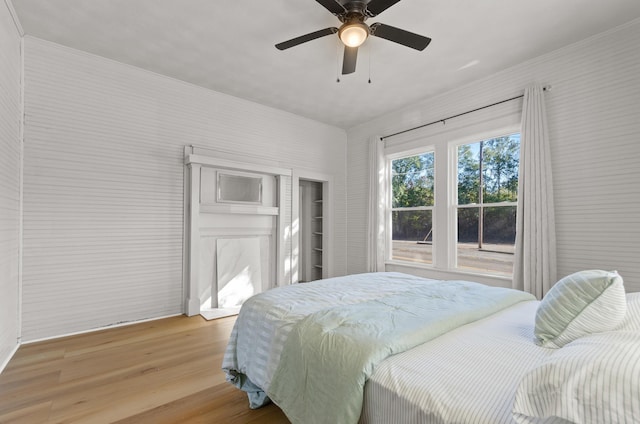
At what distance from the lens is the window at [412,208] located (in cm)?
438

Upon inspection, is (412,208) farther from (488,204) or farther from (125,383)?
(125,383)

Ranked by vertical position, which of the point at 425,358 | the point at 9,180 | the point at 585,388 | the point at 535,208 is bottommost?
the point at 425,358

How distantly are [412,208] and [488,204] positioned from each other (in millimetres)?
1117

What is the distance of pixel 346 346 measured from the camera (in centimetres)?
131

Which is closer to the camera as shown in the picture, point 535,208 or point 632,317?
point 632,317

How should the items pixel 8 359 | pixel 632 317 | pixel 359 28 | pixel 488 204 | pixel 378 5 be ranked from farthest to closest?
pixel 488 204, pixel 8 359, pixel 359 28, pixel 378 5, pixel 632 317

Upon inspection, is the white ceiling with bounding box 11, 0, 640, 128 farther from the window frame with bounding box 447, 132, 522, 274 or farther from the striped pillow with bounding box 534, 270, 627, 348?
the striped pillow with bounding box 534, 270, 627, 348

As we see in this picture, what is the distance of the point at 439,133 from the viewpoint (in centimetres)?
416

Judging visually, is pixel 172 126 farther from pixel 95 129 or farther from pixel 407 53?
pixel 407 53

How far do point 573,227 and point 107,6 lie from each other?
483 centimetres

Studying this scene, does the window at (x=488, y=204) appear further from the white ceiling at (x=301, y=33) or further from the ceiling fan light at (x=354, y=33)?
the ceiling fan light at (x=354, y=33)

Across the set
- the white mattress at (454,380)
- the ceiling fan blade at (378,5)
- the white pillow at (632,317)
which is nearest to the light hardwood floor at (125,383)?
the white mattress at (454,380)

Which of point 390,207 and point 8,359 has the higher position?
point 390,207

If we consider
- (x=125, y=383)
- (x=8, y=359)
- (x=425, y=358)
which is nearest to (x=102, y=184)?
(x=8, y=359)
